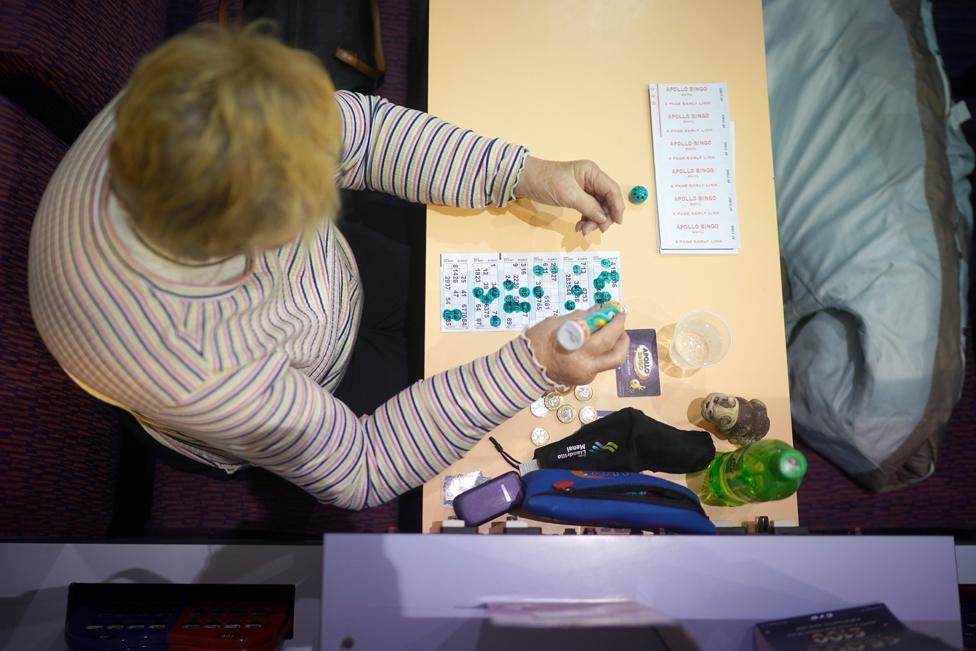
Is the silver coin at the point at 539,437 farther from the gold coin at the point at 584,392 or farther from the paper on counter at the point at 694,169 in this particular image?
the paper on counter at the point at 694,169

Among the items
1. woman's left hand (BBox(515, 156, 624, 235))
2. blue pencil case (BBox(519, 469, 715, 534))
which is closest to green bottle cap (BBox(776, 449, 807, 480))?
blue pencil case (BBox(519, 469, 715, 534))

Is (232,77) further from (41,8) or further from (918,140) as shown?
(918,140)

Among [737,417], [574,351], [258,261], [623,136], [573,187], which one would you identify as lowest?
[737,417]

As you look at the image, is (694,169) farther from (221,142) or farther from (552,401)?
(221,142)

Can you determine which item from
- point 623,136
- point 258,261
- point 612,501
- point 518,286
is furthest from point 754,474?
point 258,261

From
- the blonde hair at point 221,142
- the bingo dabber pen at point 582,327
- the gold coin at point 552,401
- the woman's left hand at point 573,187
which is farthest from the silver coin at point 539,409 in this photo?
the blonde hair at point 221,142

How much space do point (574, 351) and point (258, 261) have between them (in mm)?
457

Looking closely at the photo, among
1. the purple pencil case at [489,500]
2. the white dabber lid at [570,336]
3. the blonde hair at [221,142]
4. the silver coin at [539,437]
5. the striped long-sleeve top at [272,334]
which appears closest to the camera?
the blonde hair at [221,142]

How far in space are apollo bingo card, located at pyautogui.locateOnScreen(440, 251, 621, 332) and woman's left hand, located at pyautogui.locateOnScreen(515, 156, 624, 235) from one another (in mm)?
96

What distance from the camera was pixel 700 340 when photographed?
1.19m

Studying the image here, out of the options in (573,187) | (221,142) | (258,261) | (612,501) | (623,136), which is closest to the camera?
(221,142)

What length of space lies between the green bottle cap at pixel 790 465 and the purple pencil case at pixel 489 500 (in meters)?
0.39

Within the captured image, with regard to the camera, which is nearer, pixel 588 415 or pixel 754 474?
pixel 754 474

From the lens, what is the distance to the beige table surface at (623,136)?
1174mm
